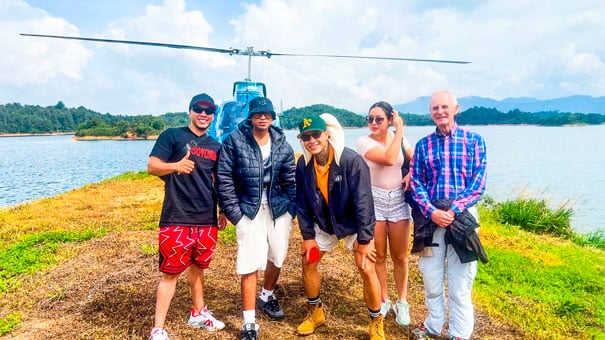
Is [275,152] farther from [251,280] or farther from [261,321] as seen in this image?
[261,321]

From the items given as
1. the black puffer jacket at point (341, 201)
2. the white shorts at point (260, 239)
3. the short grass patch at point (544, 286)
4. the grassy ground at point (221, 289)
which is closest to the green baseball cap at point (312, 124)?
the black puffer jacket at point (341, 201)

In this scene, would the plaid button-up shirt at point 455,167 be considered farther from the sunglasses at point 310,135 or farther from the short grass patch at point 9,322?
the short grass patch at point 9,322

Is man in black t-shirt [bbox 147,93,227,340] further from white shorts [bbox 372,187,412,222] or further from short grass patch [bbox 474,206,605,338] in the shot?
short grass patch [bbox 474,206,605,338]

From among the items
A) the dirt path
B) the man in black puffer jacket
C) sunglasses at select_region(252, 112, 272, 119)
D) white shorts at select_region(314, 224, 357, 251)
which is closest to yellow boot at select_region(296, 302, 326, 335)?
the dirt path

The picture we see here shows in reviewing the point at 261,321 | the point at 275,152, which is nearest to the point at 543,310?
the point at 261,321

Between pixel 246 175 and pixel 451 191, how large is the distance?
1752 mm

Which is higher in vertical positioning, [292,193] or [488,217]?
[292,193]

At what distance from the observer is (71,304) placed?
4094mm

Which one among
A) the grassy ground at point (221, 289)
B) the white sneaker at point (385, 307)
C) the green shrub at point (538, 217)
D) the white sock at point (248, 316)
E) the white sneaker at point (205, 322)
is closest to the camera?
the white sock at point (248, 316)

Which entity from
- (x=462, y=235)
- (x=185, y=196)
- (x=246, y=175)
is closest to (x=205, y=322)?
(x=185, y=196)

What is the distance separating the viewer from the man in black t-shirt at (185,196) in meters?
3.12

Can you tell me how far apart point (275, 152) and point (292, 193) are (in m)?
0.43

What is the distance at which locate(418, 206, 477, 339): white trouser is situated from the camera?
3.19 m

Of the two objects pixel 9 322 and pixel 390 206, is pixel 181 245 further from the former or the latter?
pixel 9 322
